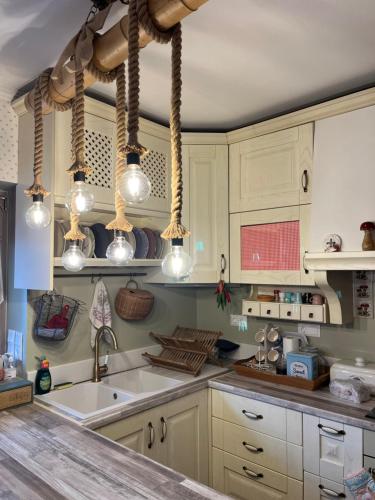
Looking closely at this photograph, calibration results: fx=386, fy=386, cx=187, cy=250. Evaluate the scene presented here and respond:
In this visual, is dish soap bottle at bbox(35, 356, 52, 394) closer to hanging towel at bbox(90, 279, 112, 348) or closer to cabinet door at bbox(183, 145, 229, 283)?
hanging towel at bbox(90, 279, 112, 348)

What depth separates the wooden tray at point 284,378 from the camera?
7.00 ft

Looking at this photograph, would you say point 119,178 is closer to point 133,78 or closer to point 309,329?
point 133,78

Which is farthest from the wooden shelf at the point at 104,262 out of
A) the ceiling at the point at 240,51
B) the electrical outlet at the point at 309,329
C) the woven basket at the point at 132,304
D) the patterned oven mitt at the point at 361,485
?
the patterned oven mitt at the point at 361,485

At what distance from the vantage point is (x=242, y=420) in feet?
7.10

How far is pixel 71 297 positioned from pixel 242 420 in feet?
3.98

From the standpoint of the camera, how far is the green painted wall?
2.24m

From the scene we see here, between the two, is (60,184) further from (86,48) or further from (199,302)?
(199,302)

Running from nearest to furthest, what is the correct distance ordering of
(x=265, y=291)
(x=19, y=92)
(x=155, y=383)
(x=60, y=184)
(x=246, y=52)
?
(x=246, y=52)
(x=60, y=184)
(x=19, y=92)
(x=155, y=383)
(x=265, y=291)

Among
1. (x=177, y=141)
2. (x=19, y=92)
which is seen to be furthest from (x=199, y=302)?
(x=177, y=141)

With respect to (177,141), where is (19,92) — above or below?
above

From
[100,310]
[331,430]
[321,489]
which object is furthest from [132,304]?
[321,489]

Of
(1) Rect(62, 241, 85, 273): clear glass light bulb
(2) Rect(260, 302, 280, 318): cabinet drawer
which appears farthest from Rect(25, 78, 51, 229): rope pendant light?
(2) Rect(260, 302, 280, 318): cabinet drawer

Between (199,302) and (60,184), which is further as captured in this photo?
(199,302)

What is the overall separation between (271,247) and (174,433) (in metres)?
1.19
